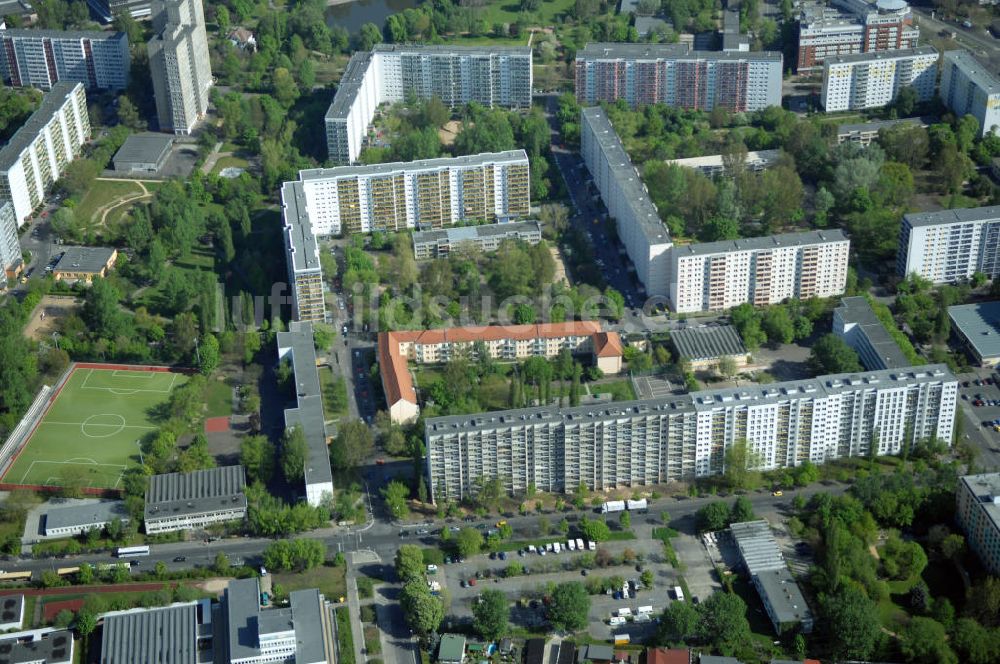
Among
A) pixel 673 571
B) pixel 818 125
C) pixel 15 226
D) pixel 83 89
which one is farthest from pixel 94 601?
pixel 818 125

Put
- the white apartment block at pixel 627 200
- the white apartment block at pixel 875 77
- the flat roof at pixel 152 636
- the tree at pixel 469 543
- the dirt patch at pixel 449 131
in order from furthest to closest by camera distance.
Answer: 1. the white apartment block at pixel 875 77
2. the dirt patch at pixel 449 131
3. the white apartment block at pixel 627 200
4. the tree at pixel 469 543
5. the flat roof at pixel 152 636

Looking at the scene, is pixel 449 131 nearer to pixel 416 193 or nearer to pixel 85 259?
pixel 416 193

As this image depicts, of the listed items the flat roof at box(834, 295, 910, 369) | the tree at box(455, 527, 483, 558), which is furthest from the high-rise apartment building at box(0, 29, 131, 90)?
the flat roof at box(834, 295, 910, 369)

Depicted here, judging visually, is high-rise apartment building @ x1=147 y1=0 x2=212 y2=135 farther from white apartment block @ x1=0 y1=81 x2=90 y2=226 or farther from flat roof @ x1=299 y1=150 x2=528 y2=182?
flat roof @ x1=299 y1=150 x2=528 y2=182

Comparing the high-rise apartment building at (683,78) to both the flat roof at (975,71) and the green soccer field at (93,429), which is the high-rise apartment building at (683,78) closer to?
the flat roof at (975,71)

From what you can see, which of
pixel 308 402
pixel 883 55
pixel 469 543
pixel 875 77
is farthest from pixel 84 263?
pixel 883 55

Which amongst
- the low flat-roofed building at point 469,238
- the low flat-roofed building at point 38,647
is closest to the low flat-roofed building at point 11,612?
the low flat-roofed building at point 38,647

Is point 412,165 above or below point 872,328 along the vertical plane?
above

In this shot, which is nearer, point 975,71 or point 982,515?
point 982,515
